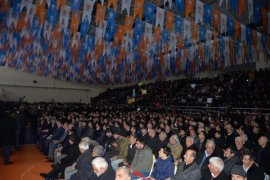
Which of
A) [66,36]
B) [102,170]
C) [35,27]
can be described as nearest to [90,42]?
[66,36]

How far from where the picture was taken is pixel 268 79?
14742mm

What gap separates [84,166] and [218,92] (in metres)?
13.4

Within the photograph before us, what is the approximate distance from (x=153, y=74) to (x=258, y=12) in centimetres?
1634

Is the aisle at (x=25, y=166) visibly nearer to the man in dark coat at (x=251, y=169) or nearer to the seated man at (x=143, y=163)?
the seated man at (x=143, y=163)

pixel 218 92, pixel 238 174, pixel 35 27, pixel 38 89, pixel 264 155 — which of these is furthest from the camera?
pixel 38 89

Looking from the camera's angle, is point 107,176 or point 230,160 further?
point 230,160

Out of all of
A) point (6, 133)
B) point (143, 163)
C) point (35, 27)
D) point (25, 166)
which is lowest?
point (25, 166)

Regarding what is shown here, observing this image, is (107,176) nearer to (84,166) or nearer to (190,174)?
(84,166)

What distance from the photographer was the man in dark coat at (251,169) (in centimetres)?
404

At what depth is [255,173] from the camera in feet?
13.3

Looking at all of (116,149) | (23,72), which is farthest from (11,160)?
(23,72)

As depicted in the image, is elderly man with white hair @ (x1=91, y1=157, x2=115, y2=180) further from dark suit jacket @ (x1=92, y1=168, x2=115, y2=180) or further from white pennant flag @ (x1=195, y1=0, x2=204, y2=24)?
white pennant flag @ (x1=195, y1=0, x2=204, y2=24)

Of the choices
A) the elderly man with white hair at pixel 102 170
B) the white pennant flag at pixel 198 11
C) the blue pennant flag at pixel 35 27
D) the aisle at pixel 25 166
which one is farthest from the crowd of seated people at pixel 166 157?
the blue pennant flag at pixel 35 27

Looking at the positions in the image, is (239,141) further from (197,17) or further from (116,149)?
(197,17)
